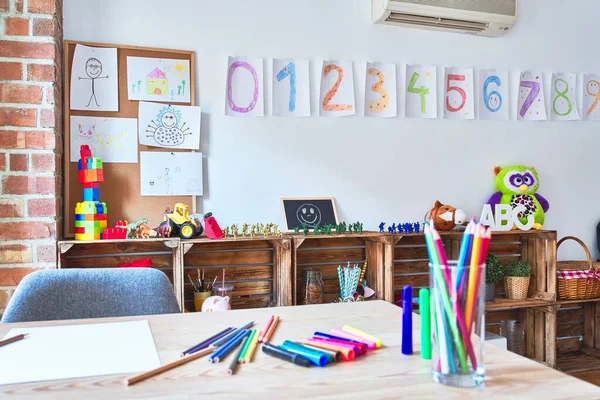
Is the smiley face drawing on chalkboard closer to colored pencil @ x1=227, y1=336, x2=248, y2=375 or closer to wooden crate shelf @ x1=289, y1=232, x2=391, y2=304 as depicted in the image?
wooden crate shelf @ x1=289, y1=232, x2=391, y2=304

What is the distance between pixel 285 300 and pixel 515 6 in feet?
6.26

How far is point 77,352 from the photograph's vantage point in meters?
0.90

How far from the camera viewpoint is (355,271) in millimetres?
2520

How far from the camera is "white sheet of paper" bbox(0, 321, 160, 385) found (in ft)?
2.62

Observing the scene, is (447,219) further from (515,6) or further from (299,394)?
(299,394)

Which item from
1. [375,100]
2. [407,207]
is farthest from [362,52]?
[407,207]

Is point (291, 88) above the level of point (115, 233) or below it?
above

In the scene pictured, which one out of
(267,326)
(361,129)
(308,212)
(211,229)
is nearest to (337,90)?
(361,129)

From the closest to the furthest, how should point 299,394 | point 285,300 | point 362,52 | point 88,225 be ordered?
1. point 299,394
2. point 88,225
3. point 285,300
4. point 362,52

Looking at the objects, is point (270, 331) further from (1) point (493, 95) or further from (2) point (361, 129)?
(1) point (493, 95)

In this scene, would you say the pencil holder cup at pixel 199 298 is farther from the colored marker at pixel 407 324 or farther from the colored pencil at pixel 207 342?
the colored marker at pixel 407 324

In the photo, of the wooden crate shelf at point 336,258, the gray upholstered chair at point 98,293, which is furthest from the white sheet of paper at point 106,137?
the gray upholstered chair at point 98,293

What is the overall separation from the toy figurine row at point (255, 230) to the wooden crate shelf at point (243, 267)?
0.04 metres

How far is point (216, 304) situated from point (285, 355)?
1411 mm
